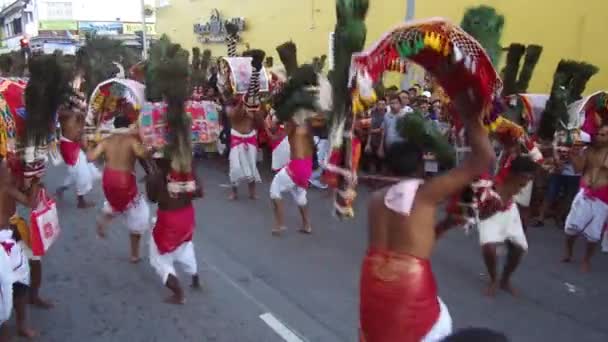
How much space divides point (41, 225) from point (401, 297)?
3152 millimetres

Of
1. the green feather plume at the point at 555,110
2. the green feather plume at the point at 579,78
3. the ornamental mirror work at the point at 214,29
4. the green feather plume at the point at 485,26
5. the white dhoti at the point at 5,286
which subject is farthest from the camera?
the ornamental mirror work at the point at 214,29

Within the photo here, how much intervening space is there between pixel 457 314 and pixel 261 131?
641cm

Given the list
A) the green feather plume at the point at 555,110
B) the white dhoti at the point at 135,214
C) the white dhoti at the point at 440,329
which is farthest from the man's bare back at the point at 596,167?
the white dhoti at the point at 135,214

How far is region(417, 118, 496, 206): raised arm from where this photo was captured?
254 cm

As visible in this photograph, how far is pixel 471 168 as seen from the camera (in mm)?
2547

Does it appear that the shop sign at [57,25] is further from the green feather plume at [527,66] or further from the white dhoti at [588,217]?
the white dhoti at [588,217]

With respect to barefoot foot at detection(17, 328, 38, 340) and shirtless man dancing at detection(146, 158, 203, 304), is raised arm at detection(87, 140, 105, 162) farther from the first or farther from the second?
barefoot foot at detection(17, 328, 38, 340)

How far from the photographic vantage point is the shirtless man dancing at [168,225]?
4.85 metres

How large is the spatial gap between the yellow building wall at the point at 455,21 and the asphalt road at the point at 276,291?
2.36m

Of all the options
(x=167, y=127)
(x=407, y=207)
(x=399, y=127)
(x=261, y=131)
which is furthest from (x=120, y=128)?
(x=261, y=131)

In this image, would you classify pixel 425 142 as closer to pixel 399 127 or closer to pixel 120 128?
pixel 399 127

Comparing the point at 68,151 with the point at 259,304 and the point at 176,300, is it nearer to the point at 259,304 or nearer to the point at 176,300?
the point at 176,300

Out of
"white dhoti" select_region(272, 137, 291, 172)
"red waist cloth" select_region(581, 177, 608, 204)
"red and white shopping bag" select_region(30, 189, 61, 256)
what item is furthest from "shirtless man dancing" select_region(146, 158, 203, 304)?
"white dhoti" select_region(272, 137, 291, 172)

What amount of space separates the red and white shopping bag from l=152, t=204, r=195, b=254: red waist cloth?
829 millimetres
